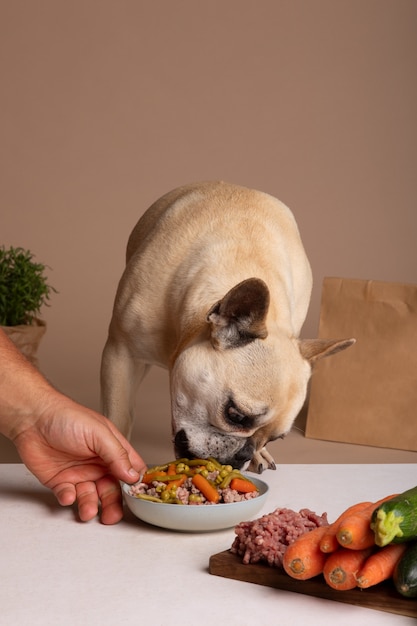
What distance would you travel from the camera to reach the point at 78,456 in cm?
228

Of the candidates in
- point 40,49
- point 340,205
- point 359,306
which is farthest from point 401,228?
point 40,49

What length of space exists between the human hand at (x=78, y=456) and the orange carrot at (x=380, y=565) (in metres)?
0.71

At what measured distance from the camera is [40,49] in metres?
6.84

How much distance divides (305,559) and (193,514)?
41 cm

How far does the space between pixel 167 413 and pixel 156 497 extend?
3.33 meters

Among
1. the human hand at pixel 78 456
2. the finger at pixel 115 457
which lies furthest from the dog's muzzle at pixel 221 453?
the finger at pixel 115 457

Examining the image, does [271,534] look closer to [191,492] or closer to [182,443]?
[191,492]

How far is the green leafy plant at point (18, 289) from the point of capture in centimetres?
489

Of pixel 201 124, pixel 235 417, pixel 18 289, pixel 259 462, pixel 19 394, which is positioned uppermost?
pixel 201 124

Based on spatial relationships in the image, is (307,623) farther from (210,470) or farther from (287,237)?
(287,237)

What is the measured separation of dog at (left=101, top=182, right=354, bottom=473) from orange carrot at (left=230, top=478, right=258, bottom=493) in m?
0.63

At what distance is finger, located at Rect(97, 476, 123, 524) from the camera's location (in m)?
2.10

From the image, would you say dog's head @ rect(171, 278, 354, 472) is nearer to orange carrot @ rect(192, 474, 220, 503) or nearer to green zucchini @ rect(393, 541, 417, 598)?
orange carrot @ rect(192, 474, 220, 503)

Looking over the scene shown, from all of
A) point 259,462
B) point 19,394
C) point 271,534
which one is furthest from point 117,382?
point 271,534
